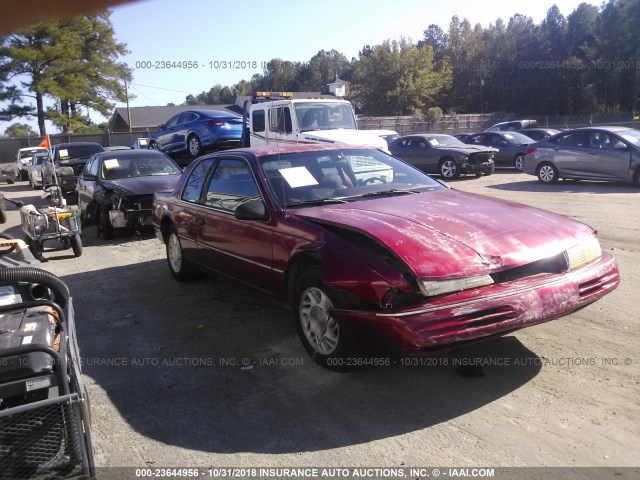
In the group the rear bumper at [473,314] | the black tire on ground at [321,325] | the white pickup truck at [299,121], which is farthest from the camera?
the white pickup truck at [299,121]

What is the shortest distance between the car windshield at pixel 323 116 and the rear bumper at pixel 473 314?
10.1 meters

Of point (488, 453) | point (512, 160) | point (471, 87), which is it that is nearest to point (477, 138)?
point (512, 160)

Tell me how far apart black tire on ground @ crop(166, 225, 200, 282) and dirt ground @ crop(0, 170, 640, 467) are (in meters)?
0.81

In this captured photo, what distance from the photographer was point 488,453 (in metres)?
3.02

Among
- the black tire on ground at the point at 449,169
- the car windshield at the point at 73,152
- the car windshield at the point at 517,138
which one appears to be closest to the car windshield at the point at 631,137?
the black tire on ground at the point at 449,169

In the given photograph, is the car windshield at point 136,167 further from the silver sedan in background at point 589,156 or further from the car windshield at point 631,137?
the car windshield at point 631,137

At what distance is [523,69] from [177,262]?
212ft

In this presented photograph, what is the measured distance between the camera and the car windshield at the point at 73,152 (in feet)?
57.5

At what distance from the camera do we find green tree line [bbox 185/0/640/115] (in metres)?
55.4

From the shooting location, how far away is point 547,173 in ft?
48.1

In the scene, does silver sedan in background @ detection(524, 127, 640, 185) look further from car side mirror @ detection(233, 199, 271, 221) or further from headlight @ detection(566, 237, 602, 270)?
car side mirror @ detection(233, 199, 271, 221)

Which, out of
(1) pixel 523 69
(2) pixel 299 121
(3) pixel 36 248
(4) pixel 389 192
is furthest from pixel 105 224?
(1) pixel 523 69

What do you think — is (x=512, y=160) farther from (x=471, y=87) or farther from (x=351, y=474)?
(x=471, y=87)

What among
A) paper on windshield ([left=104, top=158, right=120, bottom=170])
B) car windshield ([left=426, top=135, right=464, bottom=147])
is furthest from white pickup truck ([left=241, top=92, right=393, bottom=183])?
car windshield ([left=426, top=135, right=464, bottom=147])
